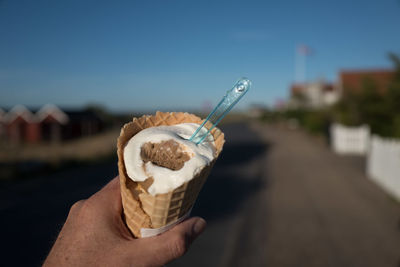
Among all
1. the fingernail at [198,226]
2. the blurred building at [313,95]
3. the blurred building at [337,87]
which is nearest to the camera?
the fingernail at [198,226]

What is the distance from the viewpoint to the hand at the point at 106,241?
1.72m

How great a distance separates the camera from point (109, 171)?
1146cm

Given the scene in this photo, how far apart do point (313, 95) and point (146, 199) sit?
56.6 meters

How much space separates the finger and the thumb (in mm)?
343

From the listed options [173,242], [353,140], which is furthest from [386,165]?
[173,242]

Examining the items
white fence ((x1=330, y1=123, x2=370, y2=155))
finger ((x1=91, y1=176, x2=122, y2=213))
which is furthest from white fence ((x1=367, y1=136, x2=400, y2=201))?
finger ((x1=91, y1=176, x2=122, y2=213))

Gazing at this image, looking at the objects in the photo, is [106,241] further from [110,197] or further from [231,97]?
[231,97]

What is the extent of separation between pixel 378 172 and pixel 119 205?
1021cm

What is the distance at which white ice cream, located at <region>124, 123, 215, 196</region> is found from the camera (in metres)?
1.75

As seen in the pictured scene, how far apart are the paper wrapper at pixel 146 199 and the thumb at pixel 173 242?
0.10 meters

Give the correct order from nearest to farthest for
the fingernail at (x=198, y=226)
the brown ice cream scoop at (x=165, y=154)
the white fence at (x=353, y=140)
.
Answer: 1. the brown ice cream scoop at (x=165, y=154)
2. the fingernail at (x=198, y=226)
3. the white fence at (x=353, y=140)

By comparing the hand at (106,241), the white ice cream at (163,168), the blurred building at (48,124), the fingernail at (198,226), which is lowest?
the blurred building at (48,124)

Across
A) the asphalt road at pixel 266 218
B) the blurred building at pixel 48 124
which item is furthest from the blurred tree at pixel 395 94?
the blurred building at pixel 48 124

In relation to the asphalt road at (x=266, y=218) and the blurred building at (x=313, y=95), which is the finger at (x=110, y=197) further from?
the blurred building at (x=313, y=95)
